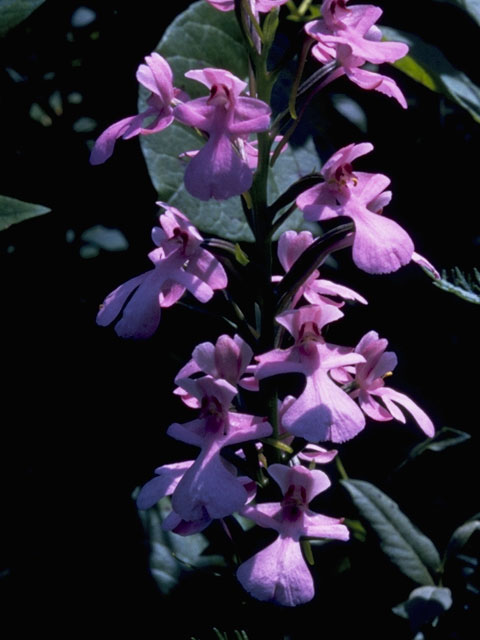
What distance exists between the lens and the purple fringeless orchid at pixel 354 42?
713mm

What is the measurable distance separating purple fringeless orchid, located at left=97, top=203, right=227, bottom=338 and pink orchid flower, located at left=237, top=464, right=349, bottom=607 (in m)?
0.18

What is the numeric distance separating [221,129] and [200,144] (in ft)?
1.33

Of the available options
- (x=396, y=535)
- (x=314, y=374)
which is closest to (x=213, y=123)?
(x=314, y=374)

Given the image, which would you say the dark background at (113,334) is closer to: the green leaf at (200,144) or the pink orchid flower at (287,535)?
the green leaf at (200,144)

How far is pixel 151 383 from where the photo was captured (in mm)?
1196

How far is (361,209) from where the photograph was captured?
735 mm

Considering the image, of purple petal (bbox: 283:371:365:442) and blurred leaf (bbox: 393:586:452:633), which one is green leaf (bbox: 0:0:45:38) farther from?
blurred leaf (bbox: 393:586:452:633)

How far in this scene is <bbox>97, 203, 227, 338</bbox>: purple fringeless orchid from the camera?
2.38ft

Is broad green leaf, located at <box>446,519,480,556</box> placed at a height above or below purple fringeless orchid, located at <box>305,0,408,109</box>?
below

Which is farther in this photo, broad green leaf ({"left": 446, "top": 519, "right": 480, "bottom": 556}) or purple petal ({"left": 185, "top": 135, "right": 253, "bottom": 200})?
broad green leaf ({"left": 446, "top": 519, "right": 480, "bottom": 556})

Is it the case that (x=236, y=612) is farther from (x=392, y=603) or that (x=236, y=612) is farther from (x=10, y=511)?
(x=10, y=511)

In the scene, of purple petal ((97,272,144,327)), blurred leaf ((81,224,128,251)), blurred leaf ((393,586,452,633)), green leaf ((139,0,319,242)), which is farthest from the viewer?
blurred leaf ((81,224,128,251))

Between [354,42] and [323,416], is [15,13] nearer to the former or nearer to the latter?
[354,42]

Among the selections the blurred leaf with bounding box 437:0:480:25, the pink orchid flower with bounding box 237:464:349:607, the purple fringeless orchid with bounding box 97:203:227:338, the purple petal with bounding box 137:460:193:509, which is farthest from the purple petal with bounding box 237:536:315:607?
the blurred leaf with bounding box 437:0:480:25
